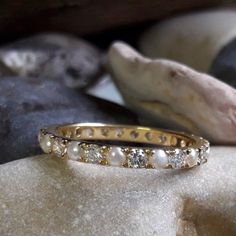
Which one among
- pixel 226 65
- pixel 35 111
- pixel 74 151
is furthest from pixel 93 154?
pixel 226 65

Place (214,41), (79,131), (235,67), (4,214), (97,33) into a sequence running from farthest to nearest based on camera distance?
(97,33), (214,41), (235,67), (79,131), (4,214)

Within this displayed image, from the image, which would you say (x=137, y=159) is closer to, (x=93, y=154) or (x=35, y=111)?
(x=93, y=154)

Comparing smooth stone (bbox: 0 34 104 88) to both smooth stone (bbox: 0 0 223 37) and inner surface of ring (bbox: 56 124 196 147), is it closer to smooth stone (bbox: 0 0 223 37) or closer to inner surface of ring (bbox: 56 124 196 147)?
smooth stone (bbox: 0 0 223 37)

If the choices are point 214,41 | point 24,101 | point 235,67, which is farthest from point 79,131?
point 214,41

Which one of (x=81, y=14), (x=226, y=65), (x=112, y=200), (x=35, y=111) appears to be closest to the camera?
(x=112, y=200)

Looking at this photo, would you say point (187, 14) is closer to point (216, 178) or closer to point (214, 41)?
point (214, 41)
